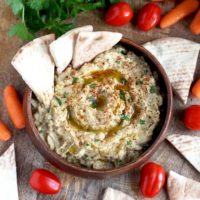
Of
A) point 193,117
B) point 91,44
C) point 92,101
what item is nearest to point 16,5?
point 91,44

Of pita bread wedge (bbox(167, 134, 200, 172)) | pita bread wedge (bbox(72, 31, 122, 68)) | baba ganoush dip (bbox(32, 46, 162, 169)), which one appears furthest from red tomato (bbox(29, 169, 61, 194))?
pita bread wedge (bbox(167, 134, 200, 172))

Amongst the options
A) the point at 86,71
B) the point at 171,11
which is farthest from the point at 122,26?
the point at 86,71

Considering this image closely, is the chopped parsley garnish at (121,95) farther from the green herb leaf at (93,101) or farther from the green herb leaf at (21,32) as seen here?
the green herb leaf at (21,32)

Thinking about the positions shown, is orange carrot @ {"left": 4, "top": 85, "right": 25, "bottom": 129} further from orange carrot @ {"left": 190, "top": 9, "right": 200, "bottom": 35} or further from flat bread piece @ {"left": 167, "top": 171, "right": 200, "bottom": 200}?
orange carrot @ {"left": 190, "top": 9, "right": 200, "bottom": 35}

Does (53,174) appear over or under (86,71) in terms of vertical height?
under

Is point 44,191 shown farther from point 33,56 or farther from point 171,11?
point 171,11

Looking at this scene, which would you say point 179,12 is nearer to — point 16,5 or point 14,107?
point 16,5

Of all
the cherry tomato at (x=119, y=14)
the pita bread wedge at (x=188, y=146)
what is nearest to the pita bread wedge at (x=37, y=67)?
A: the cherry tomato at (x=119, y=14)
